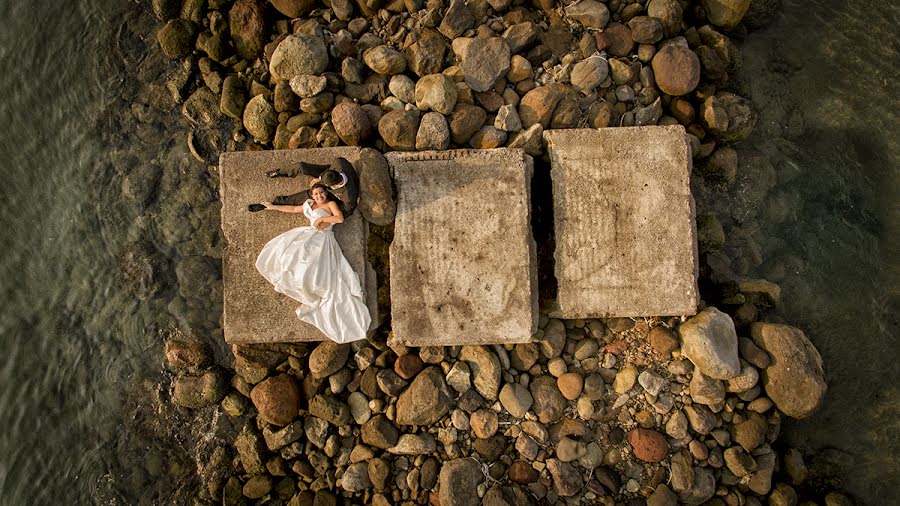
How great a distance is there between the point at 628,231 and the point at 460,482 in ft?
8.02

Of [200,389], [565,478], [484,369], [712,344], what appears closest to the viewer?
[712,344]

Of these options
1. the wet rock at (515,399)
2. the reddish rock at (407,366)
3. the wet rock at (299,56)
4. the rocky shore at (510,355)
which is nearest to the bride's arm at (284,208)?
the rocky shore at (510,355)

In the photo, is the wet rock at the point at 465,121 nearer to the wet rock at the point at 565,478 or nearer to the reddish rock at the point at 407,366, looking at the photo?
the reddish rock at the point at 407,366

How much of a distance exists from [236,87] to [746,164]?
488cm

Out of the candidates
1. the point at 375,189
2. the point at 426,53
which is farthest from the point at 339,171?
the point at 426,53

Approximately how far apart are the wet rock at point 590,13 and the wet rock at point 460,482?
3902mm

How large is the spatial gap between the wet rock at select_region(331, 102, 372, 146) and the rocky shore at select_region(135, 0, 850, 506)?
0.05 ft

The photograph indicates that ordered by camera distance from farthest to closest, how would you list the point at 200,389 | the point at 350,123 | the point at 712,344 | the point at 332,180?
1. the point at 200,389
2. the point at 350,123
3. the point at 712,344
4. the point at 332,180

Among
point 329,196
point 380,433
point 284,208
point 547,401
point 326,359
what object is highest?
point 329,196

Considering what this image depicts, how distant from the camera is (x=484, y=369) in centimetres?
441

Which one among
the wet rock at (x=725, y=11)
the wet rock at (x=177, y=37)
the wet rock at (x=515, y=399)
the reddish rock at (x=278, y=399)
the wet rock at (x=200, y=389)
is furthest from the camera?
the wet rock at (x=177, y=37)

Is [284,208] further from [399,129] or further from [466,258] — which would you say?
[466,258]

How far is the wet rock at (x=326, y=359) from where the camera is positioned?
447cm

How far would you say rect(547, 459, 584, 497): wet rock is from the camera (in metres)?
4.30
